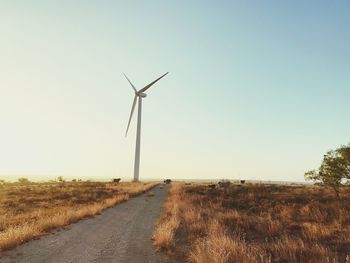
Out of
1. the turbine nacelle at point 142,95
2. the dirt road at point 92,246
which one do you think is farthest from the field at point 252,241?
the turbine nacelle at point 142,95

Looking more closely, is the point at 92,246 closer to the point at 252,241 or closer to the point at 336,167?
the point at 252,241

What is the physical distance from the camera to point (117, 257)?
11430mm

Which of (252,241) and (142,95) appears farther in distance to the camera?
(142,95)

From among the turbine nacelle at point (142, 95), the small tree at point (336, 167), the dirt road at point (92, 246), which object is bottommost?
the dirt road at point (92, 246)

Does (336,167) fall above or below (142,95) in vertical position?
below

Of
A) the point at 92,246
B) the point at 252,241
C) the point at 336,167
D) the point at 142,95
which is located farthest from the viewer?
the point at 142,95

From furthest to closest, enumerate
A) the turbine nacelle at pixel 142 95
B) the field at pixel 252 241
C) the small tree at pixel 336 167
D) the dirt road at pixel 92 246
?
the turbine nacelle at pixel 142 95 < the small tree at pixel 336 167 < the dirt road at pixel 92 246 < the field at pixel 252 241

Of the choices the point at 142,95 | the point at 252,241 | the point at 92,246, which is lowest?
the point at 92,246

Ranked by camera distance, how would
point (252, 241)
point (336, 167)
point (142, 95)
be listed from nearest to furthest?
point (252, 241) → point (336, 167) → point (142, 95)

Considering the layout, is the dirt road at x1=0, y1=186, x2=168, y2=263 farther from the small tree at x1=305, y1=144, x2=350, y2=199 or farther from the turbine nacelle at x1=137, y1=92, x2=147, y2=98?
the turbine nacelle at x1=137, y1=92, x2=147, y2=98

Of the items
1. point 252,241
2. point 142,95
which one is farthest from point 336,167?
point 142,95

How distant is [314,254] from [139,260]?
18.4ft

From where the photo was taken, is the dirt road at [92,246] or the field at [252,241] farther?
the dirt road at [92,246]

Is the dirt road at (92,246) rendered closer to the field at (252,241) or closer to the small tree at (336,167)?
the field at (252,241)
